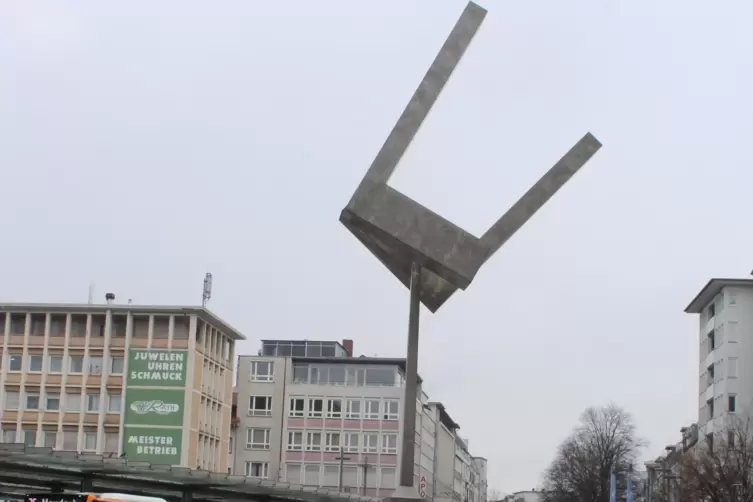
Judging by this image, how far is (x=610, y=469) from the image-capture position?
115m

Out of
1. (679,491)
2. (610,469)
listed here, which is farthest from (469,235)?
(610,469)

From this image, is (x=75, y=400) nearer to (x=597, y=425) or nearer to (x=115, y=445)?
(x=115, y=445)

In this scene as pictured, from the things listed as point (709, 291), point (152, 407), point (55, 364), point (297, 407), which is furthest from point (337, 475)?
point (709, 291)

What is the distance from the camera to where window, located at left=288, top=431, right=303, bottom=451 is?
4331 inches

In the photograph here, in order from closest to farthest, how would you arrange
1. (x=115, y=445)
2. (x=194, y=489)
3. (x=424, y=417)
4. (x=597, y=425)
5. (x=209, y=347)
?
1. (x=194, y=489)
2. (x=115, y=445)
3. (x=209, y=347)
4. (x=597, y=425)
5. (x=424, y=417)

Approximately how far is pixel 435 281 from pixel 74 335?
68506mm

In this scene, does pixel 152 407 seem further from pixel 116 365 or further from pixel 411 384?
pixel 411 384

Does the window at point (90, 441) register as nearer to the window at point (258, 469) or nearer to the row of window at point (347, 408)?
the window at point (258, 469)

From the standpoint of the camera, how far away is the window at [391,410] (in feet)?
361

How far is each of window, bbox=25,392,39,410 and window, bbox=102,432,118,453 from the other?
6.22 metres

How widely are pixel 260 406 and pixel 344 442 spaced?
856 cm

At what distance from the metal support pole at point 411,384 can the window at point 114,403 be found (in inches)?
2587

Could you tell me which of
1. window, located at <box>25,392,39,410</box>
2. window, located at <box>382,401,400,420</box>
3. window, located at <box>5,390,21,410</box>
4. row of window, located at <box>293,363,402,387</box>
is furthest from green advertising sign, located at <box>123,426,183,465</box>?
window, located at <box>382,401,400,420</box>

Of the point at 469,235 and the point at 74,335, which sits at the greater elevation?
the point at 74,335
